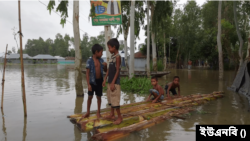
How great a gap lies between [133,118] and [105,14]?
5.15m

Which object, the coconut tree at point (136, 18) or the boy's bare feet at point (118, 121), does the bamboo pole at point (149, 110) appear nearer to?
the boy's bare feet at point (118, 121)

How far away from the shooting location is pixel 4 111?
17.4 ft

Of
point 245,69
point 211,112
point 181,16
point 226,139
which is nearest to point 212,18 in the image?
point 181,16

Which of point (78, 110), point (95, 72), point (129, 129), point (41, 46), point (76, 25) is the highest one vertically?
point (41, 46)

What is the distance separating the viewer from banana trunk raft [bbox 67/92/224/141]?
3.30m

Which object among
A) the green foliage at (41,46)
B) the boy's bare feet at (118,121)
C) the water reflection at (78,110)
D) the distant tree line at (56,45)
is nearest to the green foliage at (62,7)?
the water reflection at (78,110)

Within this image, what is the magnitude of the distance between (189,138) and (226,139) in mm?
589

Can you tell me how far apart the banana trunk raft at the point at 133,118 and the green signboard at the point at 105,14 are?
13.4 ft

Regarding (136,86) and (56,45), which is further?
(56,45)

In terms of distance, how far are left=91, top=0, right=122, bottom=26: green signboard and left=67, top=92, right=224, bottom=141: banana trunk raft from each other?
409 cm

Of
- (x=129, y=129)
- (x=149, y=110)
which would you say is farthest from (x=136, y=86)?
(x=129, y=129)

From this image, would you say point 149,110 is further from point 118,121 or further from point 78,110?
point 78,110

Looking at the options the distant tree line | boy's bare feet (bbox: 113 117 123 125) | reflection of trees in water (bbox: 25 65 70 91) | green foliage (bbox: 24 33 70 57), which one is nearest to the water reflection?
boy's bare feet (bbox: 113 117 123 125)

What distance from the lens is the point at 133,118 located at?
4.01 meters
